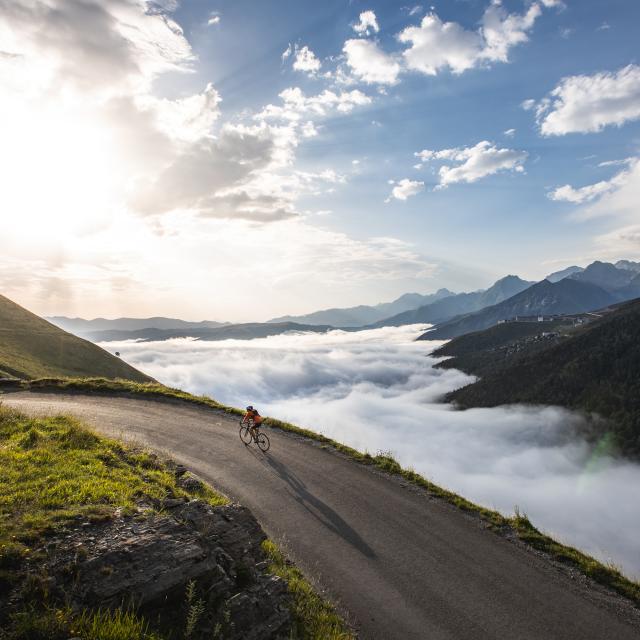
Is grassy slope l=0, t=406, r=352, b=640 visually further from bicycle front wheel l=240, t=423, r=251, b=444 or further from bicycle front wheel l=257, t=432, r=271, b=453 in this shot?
bicycle front wheel l=257, t=432, r=271, b=453

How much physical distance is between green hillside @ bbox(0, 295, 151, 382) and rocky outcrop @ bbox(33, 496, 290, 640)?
79.7 meters

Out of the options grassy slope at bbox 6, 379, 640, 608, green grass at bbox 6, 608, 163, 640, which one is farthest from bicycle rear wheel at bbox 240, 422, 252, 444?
green grass at bbox 6, 608, 163, 640

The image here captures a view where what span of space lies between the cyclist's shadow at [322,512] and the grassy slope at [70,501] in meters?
2.91

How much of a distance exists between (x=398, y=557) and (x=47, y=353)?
117 metres

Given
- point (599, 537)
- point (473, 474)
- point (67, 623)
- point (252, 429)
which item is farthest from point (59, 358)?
point (599, 537)

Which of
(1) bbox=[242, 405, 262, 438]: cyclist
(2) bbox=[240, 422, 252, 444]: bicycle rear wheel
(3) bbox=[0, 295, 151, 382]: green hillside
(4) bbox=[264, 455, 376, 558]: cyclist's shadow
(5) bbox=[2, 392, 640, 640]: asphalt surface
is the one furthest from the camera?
(3) bbox=[0, 295, 151, 382]: green hillside

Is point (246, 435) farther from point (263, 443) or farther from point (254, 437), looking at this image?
point (263, 443)

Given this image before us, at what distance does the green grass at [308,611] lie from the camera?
9.02 m

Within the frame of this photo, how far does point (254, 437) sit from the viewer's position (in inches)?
914

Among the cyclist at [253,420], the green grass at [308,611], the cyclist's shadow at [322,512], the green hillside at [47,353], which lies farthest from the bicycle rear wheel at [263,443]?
the green hillside at [47,353]

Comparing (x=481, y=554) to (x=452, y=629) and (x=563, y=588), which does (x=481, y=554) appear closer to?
(x=563, y=588)

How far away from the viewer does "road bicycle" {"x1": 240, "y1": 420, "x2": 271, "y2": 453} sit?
22953 mm

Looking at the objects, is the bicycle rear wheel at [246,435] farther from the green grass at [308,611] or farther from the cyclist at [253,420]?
the green grass at [308,611]

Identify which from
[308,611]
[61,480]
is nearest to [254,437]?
[61,480]
